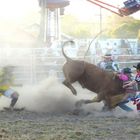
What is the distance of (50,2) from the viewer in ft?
92.0

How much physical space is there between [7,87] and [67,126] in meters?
3.13

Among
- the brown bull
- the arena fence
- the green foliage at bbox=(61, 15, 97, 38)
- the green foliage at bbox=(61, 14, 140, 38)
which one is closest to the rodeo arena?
the brown bull

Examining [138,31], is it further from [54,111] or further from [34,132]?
[34,132]

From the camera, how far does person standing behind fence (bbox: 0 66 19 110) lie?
1172 centimetres

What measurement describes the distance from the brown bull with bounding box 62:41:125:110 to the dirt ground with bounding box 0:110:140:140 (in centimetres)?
43

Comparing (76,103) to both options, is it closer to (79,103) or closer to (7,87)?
(79,103)

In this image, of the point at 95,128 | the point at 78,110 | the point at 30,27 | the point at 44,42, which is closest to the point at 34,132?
the point at 95,128

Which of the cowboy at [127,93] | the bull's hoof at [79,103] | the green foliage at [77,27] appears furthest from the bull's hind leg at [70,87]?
the green foliage at [77,27]

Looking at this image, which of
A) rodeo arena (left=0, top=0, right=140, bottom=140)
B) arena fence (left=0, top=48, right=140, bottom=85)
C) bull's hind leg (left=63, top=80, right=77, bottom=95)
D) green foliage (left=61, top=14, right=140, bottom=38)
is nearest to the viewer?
rodeo arena (left=0, top=0, right=140, bottom=140)

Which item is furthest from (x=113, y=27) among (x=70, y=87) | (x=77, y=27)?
(x=70, y=87)

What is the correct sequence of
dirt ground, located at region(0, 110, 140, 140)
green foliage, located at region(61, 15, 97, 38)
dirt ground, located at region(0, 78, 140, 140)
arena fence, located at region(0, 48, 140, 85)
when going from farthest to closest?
green foliage, located at region(61, 15, 97, 38) → arena fence, located at region(0, 48, 140, 85) → dirt ground, located at region(0, 78, 140, 140) → dirt ground, located at region(0, 110, 140, 140)

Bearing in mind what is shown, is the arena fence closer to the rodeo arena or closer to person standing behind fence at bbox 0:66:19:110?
the rodeo arena

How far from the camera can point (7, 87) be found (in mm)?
11742

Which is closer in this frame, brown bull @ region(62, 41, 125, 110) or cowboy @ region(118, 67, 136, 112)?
cowboy @ region(118, 67, 136, 112)
